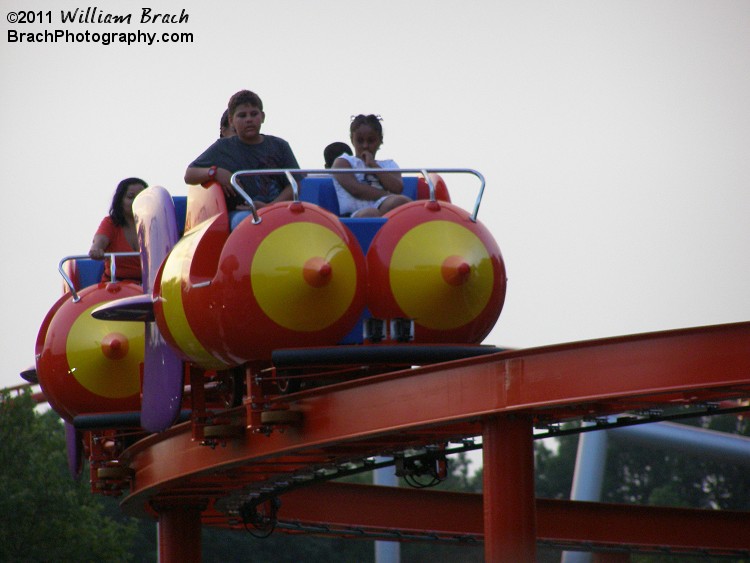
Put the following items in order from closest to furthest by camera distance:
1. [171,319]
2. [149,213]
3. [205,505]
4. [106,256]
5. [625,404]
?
[625,404]
[171,319]
[149,213]
[106,256]
[205,505]

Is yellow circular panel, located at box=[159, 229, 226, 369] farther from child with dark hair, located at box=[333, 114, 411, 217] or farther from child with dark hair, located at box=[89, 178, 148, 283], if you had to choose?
child with dark hair, located at box=[89, 178, 148, 283]

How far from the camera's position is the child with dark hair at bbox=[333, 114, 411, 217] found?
10312 mm

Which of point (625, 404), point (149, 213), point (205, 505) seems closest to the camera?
point (625, 404)

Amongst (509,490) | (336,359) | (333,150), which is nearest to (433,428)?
(336,359)

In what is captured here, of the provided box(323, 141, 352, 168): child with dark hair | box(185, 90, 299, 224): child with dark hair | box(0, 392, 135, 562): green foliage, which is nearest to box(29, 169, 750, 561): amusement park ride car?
box(185, 90, 299, 224): child with dark hair

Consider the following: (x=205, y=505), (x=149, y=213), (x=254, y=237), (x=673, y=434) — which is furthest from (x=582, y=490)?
(x=254, y=237)

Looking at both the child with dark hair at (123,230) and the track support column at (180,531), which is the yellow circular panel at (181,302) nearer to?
the child with dark hair at (123,230)

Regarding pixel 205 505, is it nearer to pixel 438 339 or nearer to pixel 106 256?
pixel 106 256

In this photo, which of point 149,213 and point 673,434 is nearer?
point 149,213

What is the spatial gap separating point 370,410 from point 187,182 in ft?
7.00

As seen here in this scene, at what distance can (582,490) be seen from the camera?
2448cm

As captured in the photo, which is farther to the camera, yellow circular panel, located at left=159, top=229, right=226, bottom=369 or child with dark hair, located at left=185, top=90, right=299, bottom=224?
child with dark hair, located at left=185, top=90, right=299, bottom=224

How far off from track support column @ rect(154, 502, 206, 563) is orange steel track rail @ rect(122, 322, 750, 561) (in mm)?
13

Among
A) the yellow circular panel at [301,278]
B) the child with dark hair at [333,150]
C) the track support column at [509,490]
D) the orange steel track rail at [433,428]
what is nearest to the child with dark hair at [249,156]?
the yellow circular panel at [301,278]
